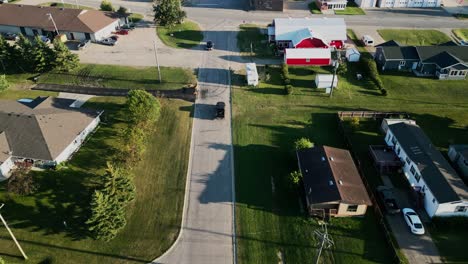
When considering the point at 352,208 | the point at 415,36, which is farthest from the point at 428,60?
the point at 352,208

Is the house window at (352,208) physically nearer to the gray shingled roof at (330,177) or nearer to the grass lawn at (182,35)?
the gray shingled roof at (330,177)

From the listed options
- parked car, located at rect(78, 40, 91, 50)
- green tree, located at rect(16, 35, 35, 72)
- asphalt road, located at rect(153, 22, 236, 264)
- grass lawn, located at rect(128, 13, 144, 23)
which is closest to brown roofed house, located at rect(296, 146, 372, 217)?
asphalt road, located at rect(153, 22, 236, 264)

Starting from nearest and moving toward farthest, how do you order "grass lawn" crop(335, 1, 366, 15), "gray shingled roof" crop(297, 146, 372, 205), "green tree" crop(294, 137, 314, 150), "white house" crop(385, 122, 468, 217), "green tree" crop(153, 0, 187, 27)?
1. "white house" crop(385, 122, 468, 217)
2. "gray shingled roof" crop(297, 146, 372, 205)
3. "green tree" crop(294, 137, 314, 150)
4. "green tree" crop(153, 0, 187, 27)
5. "grass lawn" crop(335, 1, 366, 15)

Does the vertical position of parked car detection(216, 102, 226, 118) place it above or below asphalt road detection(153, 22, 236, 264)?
above

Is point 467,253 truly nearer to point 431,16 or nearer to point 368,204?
point 368,204

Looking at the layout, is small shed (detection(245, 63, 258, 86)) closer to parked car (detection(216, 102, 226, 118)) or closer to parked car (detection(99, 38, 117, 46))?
parked car (detection(216, 102, 226, 118))

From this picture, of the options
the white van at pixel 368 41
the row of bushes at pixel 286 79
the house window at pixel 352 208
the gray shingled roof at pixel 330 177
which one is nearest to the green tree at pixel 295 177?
the gray shingled roof at pixel 330 177

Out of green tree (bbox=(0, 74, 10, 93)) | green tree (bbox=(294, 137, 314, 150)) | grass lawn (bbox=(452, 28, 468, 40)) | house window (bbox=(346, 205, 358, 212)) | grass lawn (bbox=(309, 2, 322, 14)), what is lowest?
house window (bbox=(346, 205, 358, 212))
